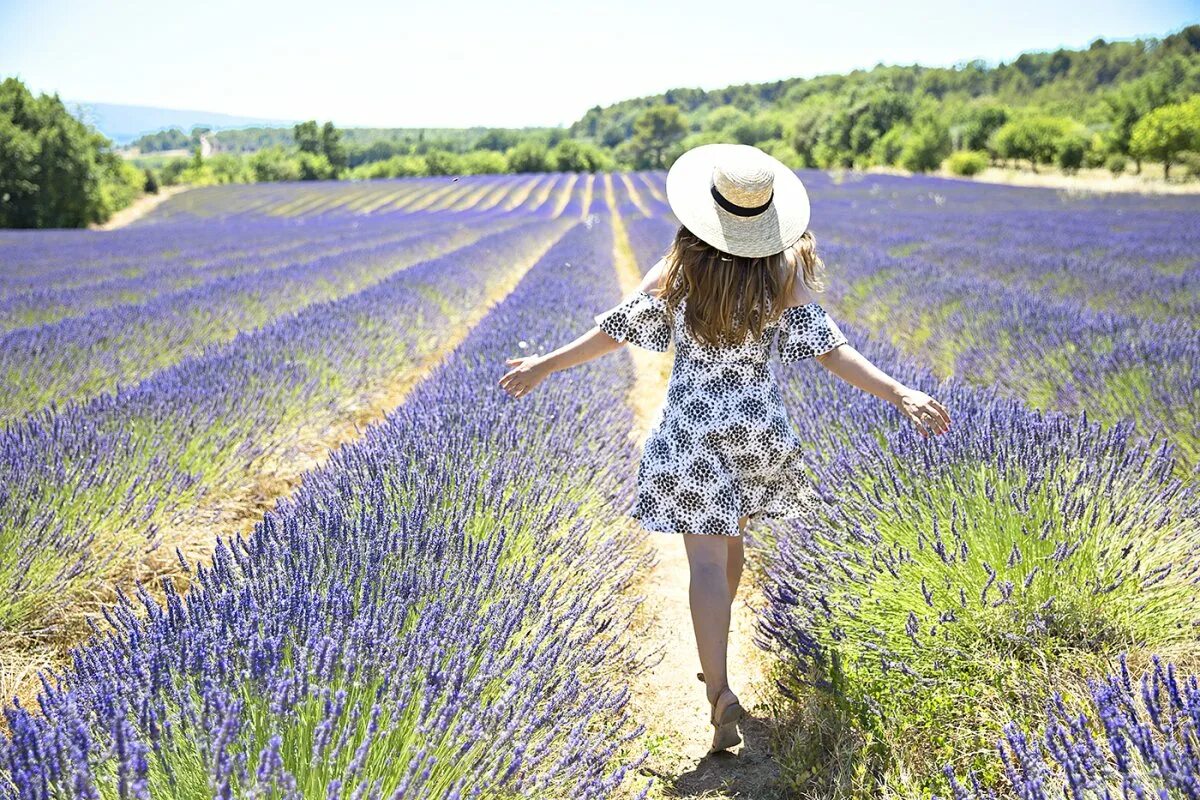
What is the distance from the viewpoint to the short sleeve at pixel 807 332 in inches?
71.8

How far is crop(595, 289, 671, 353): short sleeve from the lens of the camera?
1861 mm

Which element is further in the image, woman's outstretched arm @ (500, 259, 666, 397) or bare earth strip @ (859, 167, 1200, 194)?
bare earth strip @ (859, 167, 1200, 194)

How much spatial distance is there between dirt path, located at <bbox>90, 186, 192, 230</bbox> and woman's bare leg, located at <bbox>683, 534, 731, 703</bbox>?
96.9 ft

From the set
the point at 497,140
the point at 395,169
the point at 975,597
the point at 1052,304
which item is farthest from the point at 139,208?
the point at 497,140

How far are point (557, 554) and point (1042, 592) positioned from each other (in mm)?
1128

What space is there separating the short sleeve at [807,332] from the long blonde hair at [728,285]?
0.15 feet

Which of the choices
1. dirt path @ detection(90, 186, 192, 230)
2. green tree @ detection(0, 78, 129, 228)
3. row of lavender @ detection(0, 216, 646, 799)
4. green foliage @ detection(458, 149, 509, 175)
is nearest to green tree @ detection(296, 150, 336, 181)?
green foliage @ detection(458, 149, 509, 175)

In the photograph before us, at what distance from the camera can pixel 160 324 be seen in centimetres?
590

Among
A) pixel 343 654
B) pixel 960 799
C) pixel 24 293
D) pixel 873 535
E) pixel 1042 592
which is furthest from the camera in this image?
pixel 24 293

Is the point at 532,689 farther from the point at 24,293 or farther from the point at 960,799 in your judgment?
the point at 24,293

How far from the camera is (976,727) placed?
1602 millimetres

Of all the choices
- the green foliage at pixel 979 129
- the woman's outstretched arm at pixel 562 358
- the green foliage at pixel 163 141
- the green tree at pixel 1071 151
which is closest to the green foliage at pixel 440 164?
the green foliage at pixel 979 129

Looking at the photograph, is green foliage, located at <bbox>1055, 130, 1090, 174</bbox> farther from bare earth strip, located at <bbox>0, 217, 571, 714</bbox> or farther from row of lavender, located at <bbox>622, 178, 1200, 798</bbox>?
row of lavender, located at <bbox>622, 178, 1200, 798</bbox>

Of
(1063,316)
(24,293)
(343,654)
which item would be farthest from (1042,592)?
(24,293)
